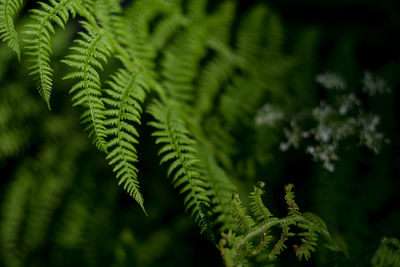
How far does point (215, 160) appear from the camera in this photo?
5.98ft

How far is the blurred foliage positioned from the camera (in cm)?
191

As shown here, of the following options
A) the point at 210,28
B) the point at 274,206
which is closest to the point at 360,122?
the point at 274,206

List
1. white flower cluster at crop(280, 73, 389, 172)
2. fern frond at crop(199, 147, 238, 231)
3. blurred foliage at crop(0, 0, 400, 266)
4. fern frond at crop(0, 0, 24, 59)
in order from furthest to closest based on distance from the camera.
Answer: blurred foliage at crop(0, 0, 400, 266) → white flower cluster at crop(280, 73, 389, 172) → fern frond at crop(199, 147, 238, 231) → fern frond at crop(0, 0, 24, 59)

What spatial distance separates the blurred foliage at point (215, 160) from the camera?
191 cm

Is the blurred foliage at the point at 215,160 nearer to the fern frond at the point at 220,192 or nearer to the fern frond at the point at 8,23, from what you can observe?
the fern frond at the point at 220,192

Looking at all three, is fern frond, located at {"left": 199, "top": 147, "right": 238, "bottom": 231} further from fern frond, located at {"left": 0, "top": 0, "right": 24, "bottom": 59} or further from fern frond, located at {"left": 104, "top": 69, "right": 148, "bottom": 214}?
fern frond, located at {"left": 0, "top": 0, "right": 24, "bottom": 59}

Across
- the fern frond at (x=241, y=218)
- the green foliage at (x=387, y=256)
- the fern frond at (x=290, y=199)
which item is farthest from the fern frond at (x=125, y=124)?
the green foliage at (x=387, y=256)

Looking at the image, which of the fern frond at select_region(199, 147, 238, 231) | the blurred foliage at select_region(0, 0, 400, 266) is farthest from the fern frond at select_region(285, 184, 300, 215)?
the blurred foliage at select_region(0, 0, 400, 266)

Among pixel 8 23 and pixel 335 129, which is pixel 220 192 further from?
pixel 8 23

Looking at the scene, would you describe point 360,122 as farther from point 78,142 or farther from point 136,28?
point 78,142

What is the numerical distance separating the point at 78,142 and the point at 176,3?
141 centimetres

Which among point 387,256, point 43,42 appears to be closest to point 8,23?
point 43,42

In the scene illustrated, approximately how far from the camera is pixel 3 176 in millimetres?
2379

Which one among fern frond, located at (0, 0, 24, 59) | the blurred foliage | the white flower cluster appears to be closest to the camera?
fern frond, located at (0, 0, 24, 59)
